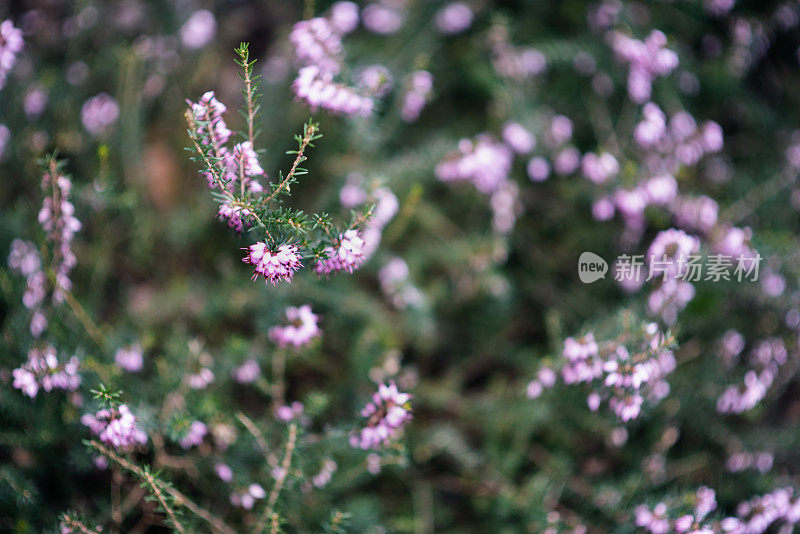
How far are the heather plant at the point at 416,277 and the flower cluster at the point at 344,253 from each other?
0.06 feet

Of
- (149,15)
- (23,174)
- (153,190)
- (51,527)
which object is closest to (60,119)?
(23,174)

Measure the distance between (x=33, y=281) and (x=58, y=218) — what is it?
461mm

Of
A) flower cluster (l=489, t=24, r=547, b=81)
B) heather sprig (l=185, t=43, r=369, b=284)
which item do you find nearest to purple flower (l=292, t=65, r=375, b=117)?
heather sprig (l=185, t=43, r=369, b=284)

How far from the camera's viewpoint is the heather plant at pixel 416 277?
7.37ft

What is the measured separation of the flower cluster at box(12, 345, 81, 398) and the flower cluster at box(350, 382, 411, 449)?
1124 millimetres

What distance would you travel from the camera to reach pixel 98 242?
318 cm

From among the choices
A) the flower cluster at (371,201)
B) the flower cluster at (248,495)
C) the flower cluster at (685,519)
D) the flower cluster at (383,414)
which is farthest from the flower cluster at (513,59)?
the flower cluster at (248,495)

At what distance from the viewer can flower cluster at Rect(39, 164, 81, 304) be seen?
6.64 feet

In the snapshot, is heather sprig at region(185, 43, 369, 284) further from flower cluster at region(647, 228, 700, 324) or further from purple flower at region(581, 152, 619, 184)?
purple flower at region(581, 152, 619, 184)

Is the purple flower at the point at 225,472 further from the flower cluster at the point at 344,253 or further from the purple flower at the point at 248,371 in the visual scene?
the flower cluster at the point at 344,253

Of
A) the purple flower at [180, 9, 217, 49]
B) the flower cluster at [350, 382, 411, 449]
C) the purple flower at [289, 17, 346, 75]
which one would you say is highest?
the purple flower at [180, 9, 217, 49]

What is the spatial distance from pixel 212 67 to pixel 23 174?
1.42m

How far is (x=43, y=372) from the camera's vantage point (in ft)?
6.46

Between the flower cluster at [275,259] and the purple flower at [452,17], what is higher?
the purple flower at [452,17]
